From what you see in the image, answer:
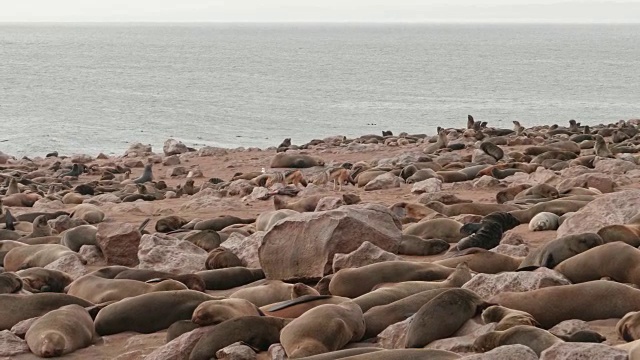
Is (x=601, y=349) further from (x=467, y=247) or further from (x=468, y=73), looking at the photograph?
(x=468, y=73)

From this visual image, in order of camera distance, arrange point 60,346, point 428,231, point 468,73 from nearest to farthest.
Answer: point 60,346 → point 428,231 → point 468,73

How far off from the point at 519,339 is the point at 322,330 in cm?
100

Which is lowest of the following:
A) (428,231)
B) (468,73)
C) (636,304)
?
(468,73)

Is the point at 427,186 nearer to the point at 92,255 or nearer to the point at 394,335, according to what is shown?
the point at 92,255

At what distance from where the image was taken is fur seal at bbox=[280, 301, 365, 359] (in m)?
4.65

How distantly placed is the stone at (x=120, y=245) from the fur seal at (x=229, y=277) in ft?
5.06

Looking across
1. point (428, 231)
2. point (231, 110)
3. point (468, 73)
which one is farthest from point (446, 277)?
point (468, 73)

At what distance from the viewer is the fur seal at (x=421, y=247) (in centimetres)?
742

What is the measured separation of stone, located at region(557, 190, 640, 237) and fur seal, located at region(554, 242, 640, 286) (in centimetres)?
146

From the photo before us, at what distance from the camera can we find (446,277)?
19.8ft

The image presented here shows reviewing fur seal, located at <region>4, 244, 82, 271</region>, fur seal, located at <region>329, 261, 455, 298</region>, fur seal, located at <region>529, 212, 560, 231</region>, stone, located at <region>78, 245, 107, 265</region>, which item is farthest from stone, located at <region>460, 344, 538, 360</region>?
stone, located at <region>78, 245, 107, 265</region>

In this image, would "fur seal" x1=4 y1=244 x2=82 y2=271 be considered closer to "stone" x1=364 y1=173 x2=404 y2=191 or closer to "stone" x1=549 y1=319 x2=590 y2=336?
"stone" x1=549 y1=319 x2=590 y2=336

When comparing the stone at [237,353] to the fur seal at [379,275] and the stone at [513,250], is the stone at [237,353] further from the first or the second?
the stone at [513,250]

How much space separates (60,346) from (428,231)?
366 cm
